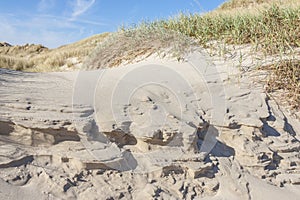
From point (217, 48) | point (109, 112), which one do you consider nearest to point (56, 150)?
point (109, 112)

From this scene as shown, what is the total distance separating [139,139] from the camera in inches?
102

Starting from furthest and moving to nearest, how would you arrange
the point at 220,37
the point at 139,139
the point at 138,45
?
the point at 138,45
the point at 220,37
the point at 139,139

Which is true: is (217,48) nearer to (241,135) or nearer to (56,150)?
(241,135)

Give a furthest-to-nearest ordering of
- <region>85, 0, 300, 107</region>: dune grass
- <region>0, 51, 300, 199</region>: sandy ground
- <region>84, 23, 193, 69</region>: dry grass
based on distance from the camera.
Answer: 1. <region>84, 23, 193, 69</region>: dry grass
2. <region>85, 0, 300, 107</region>: dune grass
3. <region>0, 51, 300, 199</region>: sandy ground

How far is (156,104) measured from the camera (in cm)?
284

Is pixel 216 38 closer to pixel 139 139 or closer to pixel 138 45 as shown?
pixel 138 45

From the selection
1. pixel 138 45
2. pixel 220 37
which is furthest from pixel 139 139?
pixel 138 45

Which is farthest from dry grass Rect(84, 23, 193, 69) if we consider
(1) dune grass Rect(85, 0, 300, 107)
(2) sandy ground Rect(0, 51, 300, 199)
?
(2) sandy ground Rect(0, 51, 300, 199)

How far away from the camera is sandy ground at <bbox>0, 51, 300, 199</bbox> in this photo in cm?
227

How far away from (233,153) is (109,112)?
1.10 metres

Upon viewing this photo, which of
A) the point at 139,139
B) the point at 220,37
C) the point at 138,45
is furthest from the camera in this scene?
the point at 138,45

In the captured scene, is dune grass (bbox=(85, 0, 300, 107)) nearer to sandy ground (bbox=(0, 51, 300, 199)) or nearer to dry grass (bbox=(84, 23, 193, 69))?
dry grass (bbox=(84, 23, 193, 69))

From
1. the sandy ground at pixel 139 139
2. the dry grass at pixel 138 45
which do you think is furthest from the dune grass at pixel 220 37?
the sandy ground at pixel 139 139

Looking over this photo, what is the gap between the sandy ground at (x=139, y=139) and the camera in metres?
2.27
